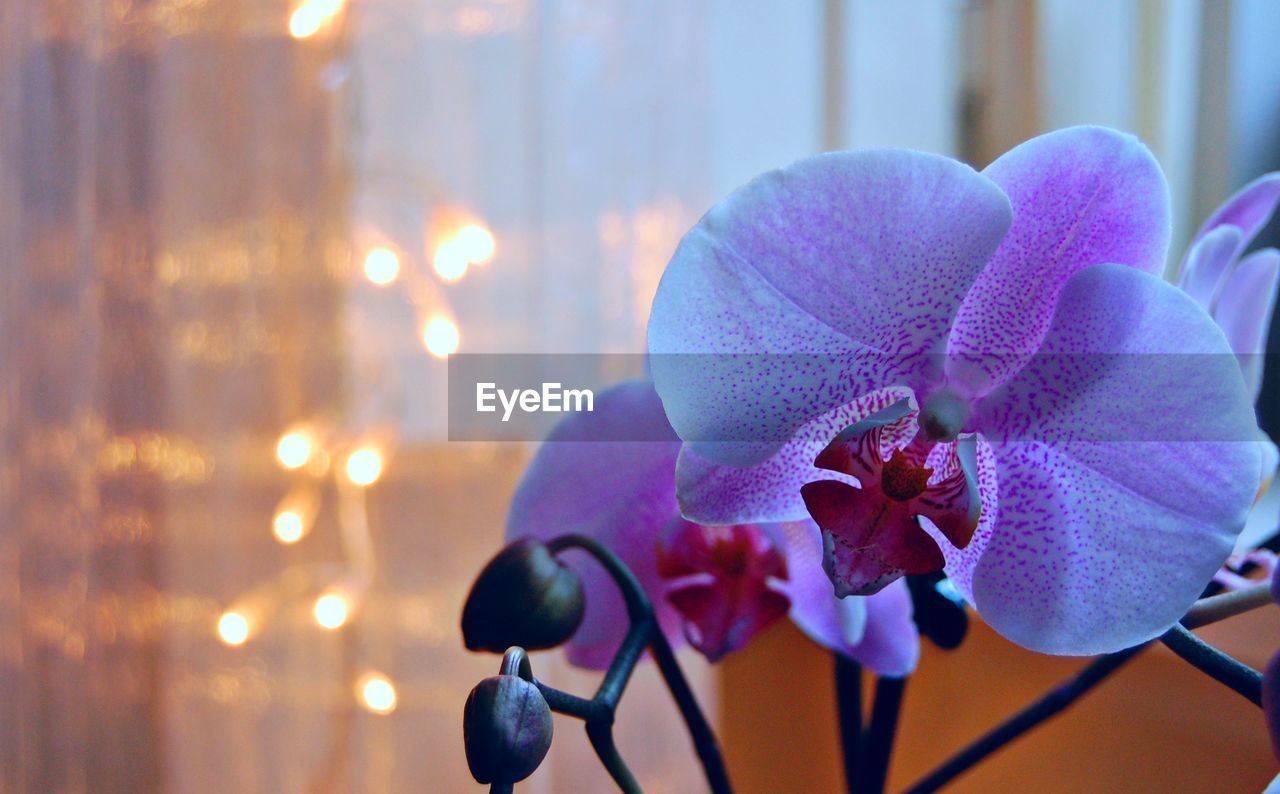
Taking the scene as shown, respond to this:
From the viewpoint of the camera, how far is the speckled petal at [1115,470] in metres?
0.22

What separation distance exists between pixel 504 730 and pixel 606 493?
0.44ft

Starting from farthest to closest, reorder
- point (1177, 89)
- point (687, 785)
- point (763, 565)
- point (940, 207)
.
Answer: point (687, 785), point (1177, 89), point (763, 565), point (940, 207)

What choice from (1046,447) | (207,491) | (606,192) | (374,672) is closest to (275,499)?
(207,491)

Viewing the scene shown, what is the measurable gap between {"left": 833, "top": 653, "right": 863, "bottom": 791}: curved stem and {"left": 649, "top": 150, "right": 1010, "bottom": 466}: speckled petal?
0.17m

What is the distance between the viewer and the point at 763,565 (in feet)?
1.13

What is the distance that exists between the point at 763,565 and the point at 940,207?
0.58ft

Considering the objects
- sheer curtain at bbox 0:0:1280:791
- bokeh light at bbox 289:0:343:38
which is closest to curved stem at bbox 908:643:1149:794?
sheer curtain at bbox 0:0:1280:791

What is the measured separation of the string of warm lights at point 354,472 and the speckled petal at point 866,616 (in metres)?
0.77

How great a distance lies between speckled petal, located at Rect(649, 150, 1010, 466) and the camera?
0.21 m

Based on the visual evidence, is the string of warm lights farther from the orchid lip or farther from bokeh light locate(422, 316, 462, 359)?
the orchid lip

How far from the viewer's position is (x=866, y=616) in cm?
32

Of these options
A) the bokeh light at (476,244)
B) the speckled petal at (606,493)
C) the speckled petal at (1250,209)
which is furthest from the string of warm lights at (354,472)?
the speckled petal at (1250,209)

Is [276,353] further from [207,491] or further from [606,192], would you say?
[606,192]

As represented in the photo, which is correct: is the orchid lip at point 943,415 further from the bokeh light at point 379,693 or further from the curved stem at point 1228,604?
the bokeh light at point 379,693
